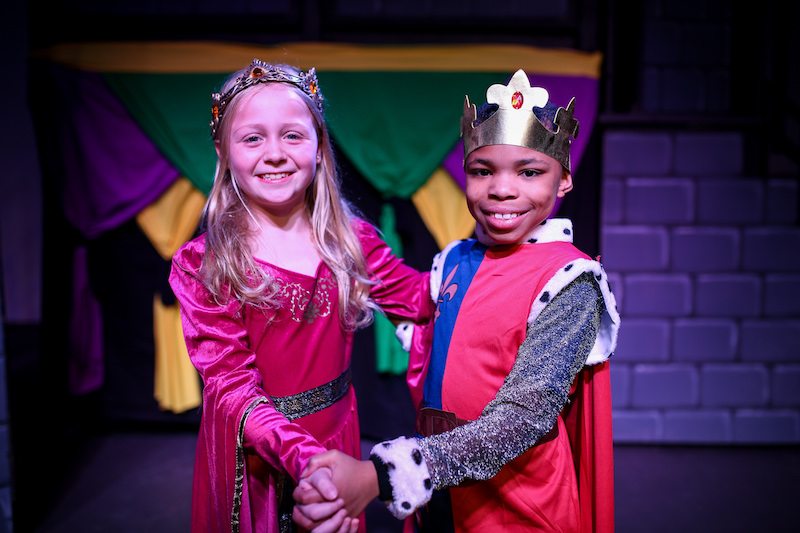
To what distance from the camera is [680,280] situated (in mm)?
2980

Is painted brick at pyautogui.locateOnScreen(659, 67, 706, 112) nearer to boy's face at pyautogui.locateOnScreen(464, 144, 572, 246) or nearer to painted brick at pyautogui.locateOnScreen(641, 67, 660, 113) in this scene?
painted brick at pyautogui.locateOnScreen(641, 67, 660, 113)

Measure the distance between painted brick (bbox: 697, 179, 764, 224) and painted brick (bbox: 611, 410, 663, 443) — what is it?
3.31 feet

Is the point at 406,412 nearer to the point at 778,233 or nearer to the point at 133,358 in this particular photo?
the point at 133,358

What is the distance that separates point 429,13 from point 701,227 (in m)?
1.69

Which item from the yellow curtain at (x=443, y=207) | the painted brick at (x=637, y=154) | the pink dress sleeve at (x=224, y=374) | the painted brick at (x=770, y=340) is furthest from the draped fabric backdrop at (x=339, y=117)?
the pink dress sleeve at (x=224, y=374)

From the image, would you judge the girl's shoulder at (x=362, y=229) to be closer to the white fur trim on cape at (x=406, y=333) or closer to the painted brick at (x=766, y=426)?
the white fur trim on cape at (x=406, y=333)

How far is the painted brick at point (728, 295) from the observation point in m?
2.98

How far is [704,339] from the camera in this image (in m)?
3.02

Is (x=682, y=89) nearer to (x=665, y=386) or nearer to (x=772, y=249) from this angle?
(x=772, y=249)

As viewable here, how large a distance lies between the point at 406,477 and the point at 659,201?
250 centimetres

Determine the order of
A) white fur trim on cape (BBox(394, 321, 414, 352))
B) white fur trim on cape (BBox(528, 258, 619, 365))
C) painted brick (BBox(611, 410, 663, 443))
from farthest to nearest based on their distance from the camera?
painted brick (BBox(611, 410, 663, 443)) → white fur trim on cape (BBox(394, 321, 414, 352)) → white fur trim on cape (BBox(528, 258, 619, 365))

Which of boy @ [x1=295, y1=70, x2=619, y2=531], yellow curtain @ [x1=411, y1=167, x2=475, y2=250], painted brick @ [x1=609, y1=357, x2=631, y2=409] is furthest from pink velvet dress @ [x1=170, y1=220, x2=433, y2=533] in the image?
painted brick @ [x1=609, y1=357, x2=631, y2=409]

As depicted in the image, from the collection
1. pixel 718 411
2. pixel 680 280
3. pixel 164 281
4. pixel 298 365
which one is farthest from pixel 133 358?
pixel 718 411

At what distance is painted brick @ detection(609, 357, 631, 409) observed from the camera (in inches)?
119
